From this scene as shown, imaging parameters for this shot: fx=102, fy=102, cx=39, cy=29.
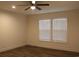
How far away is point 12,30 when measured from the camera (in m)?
4.46

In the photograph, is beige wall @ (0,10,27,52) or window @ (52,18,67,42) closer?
beige wall @ (0,10,27,52)

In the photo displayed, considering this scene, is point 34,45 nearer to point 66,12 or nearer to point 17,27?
point 17,27

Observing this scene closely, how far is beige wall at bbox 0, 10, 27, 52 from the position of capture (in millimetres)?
3978

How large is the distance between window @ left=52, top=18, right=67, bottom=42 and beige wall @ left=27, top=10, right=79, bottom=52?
0.20 meters

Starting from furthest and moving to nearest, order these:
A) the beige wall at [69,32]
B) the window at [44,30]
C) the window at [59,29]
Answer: the window at [44,30] → the window at [59,29] → the beige wall at [69,32]

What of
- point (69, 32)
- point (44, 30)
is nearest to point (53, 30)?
point (44, 30)

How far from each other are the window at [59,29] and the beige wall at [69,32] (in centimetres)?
20

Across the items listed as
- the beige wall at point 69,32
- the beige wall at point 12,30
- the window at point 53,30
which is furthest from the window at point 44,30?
the beige wall at point 12,30

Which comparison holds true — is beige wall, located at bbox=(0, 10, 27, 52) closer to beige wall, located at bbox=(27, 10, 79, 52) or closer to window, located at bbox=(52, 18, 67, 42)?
beige wall, located at bbox=(27, 10, 79, 52)

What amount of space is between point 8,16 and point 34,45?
1871 millimetres

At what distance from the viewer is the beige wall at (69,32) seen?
152 inches

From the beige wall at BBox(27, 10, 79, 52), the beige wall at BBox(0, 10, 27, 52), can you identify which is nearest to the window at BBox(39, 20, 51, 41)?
the beige wall at BBox(27, 10, 79, 52)

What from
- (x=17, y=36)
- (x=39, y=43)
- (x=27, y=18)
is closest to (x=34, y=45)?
(x=39, y=43)

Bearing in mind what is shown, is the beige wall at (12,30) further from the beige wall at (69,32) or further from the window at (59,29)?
the window at (59,29)
